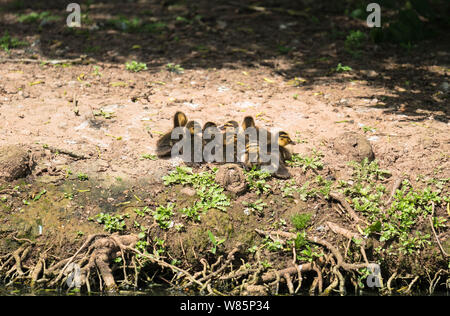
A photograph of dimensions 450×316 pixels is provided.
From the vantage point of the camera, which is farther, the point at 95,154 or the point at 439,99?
the point at 439,99

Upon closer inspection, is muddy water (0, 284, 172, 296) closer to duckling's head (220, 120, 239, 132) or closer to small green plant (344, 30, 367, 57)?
duckling's head (220, 120, 239, 132)

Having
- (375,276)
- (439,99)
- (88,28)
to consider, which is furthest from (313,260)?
(88,28)

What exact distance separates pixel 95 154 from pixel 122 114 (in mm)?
809

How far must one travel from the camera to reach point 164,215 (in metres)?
5.02

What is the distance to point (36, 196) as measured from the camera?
5.06 metres

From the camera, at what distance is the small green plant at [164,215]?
4.96 metres

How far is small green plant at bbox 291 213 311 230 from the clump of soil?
7.95 feet

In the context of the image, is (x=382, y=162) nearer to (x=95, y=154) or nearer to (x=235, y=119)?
(x=235, y=119)

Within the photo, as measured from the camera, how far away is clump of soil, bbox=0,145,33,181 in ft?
16.8

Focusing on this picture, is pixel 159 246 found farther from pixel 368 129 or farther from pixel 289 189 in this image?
pixel 368 129

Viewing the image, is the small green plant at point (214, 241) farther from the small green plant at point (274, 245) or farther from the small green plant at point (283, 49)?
the small green plant at point (283, 49)

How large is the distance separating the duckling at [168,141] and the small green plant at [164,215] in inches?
27.5

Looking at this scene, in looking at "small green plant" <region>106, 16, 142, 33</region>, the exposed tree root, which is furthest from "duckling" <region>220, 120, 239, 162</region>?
"small green plant" <region>106, 16, 142, 33</region>

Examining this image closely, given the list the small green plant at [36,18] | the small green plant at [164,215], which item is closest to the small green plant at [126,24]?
the small green plant at [36,18]
